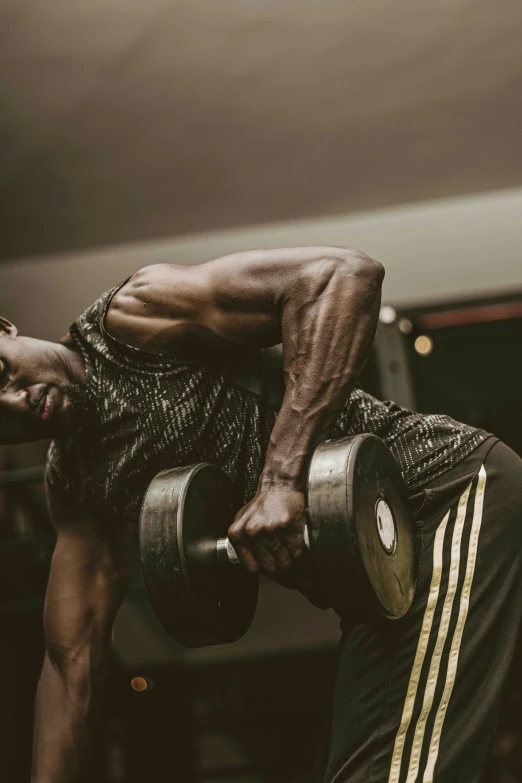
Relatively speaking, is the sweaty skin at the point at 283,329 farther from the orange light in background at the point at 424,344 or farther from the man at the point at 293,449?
the orange light in background at the point at 424,344

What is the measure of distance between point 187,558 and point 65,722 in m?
0.52

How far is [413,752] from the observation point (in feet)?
3.60

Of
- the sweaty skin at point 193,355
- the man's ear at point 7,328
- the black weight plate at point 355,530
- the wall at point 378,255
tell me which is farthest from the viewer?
the wall at point 378,255

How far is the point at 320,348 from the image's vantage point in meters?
1.12

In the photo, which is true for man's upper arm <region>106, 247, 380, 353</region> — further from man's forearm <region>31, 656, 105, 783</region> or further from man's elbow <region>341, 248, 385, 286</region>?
man's forearm <region>31, 656, 105, 783</region>

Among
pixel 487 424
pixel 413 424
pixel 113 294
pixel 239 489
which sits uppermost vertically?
pixel 113 294

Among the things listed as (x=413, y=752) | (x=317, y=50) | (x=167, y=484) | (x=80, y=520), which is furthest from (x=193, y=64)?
(x=413, y=752)

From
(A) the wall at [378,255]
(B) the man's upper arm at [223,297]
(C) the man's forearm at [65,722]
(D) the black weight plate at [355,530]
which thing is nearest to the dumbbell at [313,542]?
(D) the black weight plate at [355,530]

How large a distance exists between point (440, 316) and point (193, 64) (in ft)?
5.29

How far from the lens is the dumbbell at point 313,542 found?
1000 millimetres

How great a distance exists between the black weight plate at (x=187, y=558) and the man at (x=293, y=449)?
7cm

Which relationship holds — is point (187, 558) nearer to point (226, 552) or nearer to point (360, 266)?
point (226, 552)

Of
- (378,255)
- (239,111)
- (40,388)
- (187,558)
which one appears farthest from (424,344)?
(187,558)

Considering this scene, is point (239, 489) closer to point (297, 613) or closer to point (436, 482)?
point (436, 482)
